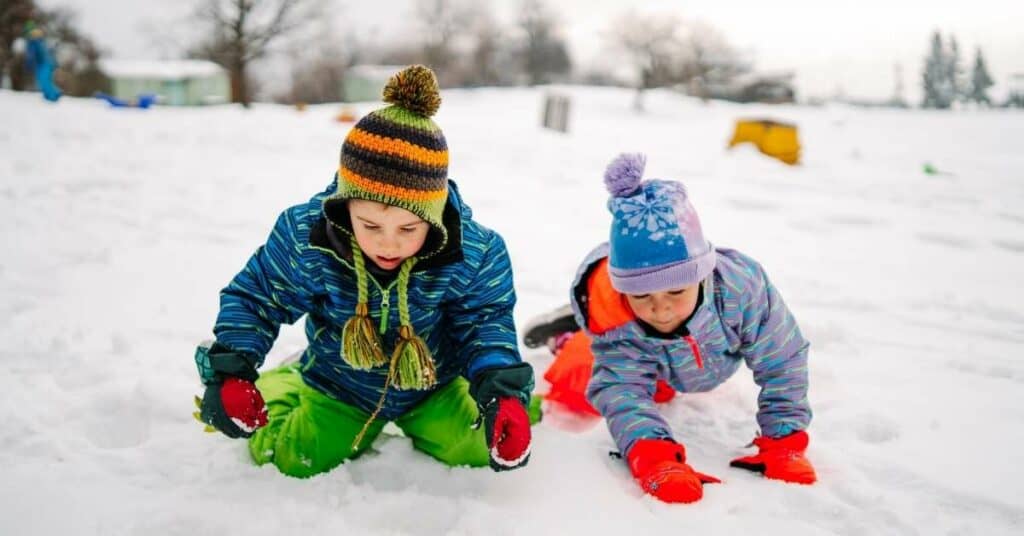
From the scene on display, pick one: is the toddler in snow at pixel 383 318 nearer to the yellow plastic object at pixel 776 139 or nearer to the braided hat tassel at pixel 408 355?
the braided hat tassel at pixel 408 355

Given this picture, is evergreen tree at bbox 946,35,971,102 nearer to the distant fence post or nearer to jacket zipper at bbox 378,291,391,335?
the distant fence post

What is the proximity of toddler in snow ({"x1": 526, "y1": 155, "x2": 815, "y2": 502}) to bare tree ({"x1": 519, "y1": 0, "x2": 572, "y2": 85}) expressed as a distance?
31371 millimetres

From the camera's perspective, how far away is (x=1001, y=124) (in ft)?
44.6

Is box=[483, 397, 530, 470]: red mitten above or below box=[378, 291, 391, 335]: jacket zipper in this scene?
below

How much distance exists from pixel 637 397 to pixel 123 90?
120 feet

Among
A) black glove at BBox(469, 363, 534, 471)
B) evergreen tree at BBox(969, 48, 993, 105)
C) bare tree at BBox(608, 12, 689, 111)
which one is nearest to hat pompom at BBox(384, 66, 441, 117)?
black glove at BBox(469, 363, 534, 471)

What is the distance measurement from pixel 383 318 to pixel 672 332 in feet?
2.55

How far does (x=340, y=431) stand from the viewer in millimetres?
1831

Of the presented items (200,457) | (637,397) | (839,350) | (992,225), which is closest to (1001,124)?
(992,225)

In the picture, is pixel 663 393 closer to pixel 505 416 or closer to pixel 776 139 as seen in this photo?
pixel 505 416

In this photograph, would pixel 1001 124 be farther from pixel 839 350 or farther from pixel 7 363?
pixel 7 363

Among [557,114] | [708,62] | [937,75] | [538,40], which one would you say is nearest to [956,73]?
[937,75]

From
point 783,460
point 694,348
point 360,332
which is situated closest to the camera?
point 360,332

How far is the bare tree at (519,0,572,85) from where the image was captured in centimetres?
3216
